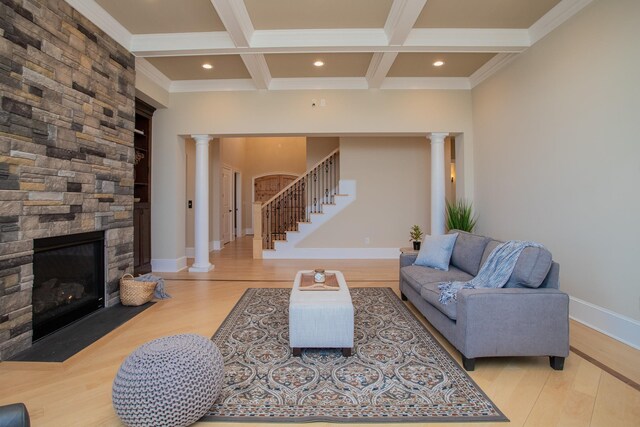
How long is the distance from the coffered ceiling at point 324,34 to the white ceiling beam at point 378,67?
1cm

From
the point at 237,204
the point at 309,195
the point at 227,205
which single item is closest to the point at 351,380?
the point at 309,195

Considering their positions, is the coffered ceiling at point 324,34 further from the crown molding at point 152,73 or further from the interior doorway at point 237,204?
the interior doorway at point 237,204

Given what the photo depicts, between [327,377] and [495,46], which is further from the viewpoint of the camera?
[495,46]

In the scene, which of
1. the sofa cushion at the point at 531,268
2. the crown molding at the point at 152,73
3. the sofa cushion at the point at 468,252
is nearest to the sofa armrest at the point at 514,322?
the sofa cushion at the point at 531,268

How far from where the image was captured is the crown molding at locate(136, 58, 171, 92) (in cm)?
430

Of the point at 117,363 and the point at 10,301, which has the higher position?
the point at 10,301

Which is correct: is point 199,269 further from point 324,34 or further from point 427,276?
point 324,34

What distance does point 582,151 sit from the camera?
3.01 m

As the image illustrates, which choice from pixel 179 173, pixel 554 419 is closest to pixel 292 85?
pixel 179 173

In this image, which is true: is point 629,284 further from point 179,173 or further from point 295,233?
point 179,173

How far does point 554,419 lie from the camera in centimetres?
169

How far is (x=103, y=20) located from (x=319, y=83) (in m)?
2.88

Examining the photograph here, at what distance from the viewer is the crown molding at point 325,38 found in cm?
369

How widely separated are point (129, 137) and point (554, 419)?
4.73 meters
